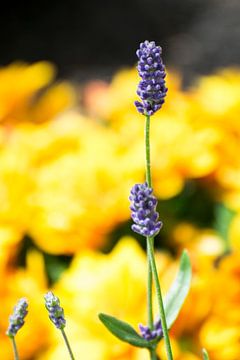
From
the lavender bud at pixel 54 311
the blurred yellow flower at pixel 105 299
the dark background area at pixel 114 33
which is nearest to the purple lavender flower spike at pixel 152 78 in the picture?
the lavender bud at pixel 54 311

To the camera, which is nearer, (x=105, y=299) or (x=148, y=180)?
(x=148, y=180)

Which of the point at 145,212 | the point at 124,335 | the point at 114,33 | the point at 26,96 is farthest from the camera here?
the point at 114,33

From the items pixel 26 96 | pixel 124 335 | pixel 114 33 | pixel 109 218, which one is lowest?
pixel 124 335

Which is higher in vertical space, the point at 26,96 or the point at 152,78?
the point at 26,96

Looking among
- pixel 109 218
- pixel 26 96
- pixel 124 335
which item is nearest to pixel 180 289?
pixel 124 335

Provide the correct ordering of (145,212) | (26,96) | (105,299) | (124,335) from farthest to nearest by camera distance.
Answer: (26,96) < (105,299) < (124,335) < (145,212)

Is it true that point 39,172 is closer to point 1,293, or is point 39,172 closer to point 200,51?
point 1,293

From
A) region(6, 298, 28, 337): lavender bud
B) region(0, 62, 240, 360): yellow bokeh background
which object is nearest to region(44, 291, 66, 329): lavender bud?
region(6, 298, 28, 337): lavender bud

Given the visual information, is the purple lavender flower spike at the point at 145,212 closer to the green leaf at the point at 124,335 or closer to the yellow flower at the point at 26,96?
the green leaf at the point at 124,335

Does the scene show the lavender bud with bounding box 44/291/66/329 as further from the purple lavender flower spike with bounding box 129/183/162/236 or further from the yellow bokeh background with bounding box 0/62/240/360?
the yellow bokeh background with bounding box 0/62/240/360

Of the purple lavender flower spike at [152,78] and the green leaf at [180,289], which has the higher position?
the purple lavender flower spike at [152,78]

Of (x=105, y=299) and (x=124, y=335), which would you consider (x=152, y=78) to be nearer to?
(x=124, y=335)
